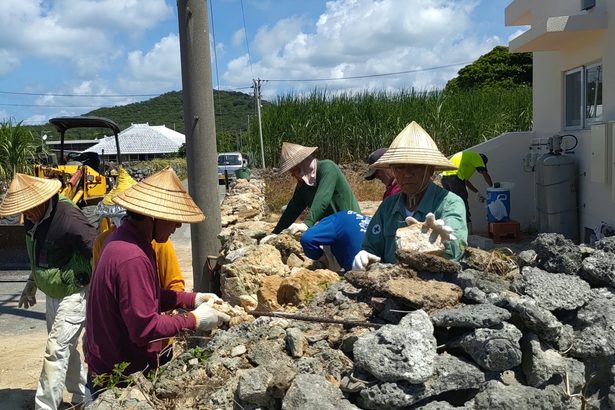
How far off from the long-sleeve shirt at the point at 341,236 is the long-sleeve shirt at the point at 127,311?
4.56 feet

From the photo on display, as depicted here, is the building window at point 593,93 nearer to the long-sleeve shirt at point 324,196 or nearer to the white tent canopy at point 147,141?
the long-sleeve shirt at point 324,196

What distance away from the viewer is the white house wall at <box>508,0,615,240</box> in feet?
26.2

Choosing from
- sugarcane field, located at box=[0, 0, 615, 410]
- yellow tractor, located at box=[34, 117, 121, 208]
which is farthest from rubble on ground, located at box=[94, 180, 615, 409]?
yellow tractor, located at box=[34, 117, 121, 208]

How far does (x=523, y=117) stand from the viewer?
1773 centimetres

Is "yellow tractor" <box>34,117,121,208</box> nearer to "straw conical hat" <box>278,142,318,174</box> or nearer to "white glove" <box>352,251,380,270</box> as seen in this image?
"straw conical hat" <box>278,142,318,174</box>

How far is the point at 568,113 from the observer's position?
9.95m

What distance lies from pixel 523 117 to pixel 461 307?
1632 centimetres

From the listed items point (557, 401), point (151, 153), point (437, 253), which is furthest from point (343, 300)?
point (151, 153)

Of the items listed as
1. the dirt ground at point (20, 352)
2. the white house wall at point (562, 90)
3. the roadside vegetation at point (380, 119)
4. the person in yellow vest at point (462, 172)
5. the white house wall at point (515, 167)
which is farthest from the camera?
the roadside vegetation at point (380, 119)

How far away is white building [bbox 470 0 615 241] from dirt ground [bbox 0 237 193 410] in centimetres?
567

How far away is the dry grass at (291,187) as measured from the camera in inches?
499

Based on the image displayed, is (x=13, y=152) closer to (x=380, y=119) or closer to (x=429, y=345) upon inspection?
(x=380, y=119)

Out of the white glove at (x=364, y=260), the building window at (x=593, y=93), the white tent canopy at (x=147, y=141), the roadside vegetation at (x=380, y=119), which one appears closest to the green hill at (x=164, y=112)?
the white tent canopy at (x=147, y=141)

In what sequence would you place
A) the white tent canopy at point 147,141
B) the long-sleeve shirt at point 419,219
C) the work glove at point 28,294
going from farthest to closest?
the white tent canopy at point 147,141 → the work glove at point 28,294 → the long-sleeve shirt at point 419,219
